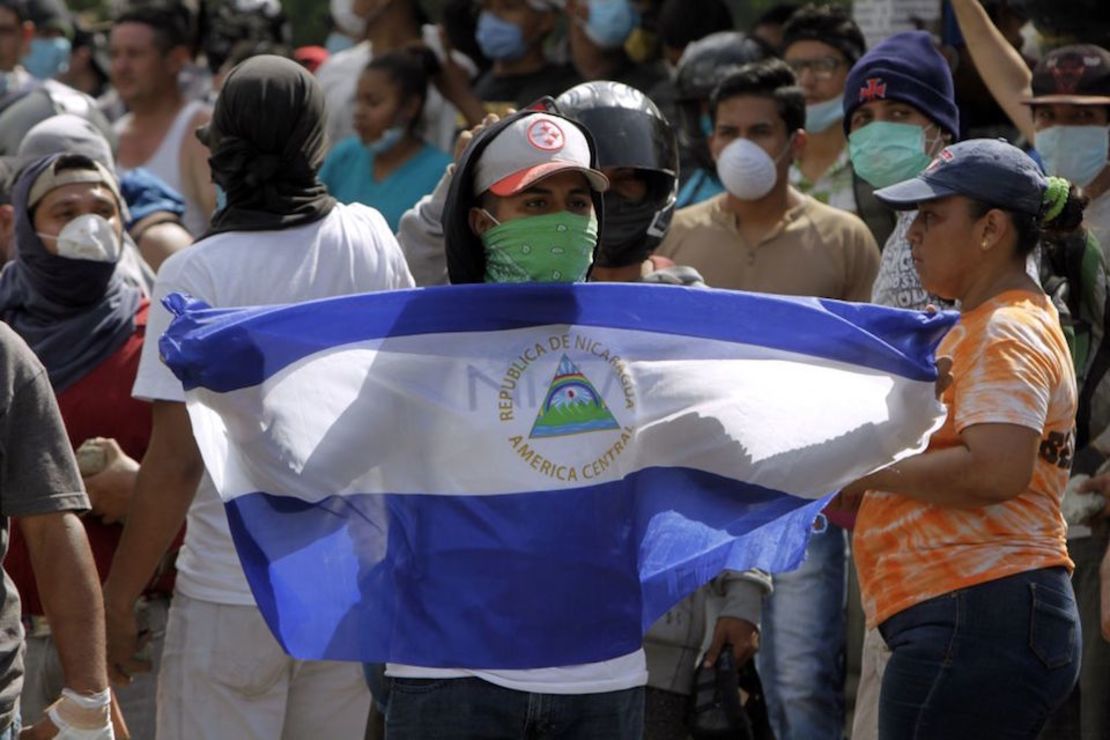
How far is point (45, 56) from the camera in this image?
35.3ft

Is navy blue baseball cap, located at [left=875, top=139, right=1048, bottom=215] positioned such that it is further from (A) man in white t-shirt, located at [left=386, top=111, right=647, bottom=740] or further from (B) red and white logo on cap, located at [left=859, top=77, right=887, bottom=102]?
(B) red and white logo on cap, located at [left=859, top=77, right=887, bottom=102]

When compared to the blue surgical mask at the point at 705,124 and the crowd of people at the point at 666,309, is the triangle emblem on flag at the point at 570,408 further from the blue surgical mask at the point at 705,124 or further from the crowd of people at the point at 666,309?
the blue surgical mask at the point at 705,124

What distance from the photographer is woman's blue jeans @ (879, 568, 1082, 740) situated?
179 inches

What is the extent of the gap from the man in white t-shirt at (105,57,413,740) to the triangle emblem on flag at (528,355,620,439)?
113 centimetres

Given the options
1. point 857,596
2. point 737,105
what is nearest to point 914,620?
point 857,596

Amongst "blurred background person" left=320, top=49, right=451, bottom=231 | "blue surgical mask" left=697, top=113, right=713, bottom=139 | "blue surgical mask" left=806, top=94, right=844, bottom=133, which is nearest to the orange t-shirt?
"blue surgical mask" left=806, top=94, right=844, bottom=133

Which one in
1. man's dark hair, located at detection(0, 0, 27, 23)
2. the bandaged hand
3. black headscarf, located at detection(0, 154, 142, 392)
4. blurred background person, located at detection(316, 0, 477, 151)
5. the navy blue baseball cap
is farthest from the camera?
man's dark hair, located at detection(0, 0, 27, 23)

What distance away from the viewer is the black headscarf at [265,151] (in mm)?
5223

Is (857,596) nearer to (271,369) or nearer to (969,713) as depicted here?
(969,713)

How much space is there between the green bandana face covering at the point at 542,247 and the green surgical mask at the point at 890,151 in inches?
92.3

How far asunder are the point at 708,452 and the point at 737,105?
328 cm

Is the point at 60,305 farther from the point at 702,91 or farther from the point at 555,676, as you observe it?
the point at 702,91

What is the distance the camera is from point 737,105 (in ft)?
24.3

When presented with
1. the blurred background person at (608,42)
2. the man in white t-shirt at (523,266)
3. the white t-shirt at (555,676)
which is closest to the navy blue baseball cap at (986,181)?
the man in white t-shirt at (523,266)
